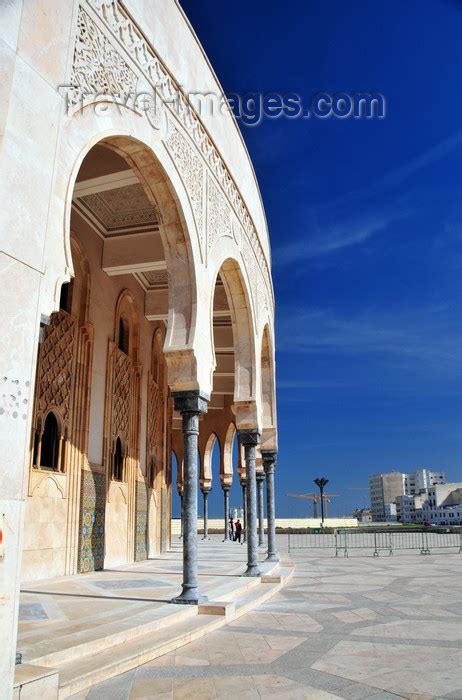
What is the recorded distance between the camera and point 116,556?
32.9 feet

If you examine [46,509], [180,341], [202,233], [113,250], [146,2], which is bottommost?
[46,509]

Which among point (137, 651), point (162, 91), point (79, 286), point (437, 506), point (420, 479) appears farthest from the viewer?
point (420, 479)

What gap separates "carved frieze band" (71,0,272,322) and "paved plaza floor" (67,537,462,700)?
4.16m

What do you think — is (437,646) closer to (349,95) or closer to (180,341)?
(180,341)

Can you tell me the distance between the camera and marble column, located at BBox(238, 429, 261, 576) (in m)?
8.82

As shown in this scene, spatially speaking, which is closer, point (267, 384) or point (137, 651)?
point (137, 651)

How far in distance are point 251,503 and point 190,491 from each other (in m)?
3.04

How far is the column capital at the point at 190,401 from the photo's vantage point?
662 cm

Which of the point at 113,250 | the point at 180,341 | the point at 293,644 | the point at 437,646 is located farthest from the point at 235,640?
the point at 113,250

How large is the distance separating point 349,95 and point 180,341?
3639 millimetres

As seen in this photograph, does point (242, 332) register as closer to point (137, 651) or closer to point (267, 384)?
point (267, 384)

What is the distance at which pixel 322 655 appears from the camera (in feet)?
14.7

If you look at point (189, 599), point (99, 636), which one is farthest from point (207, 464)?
point (99, 636)

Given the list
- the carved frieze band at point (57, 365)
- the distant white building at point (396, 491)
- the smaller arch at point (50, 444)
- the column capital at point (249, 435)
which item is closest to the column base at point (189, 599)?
the smaller arch at point (50, 444)
